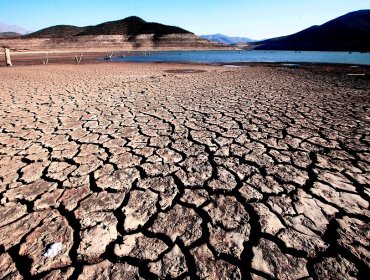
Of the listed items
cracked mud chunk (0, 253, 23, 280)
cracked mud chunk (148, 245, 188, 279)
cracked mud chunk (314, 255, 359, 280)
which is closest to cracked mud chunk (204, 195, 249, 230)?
cracked mud chunk (148, 245, 188, 279)

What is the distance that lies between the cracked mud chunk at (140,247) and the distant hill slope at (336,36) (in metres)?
82.4

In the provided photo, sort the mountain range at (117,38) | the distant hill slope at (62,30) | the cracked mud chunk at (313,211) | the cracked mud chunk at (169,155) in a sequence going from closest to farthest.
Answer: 1. the cracked mud chunk at (313,211)
2. the cracked mud chunk at (169,155)
3. the mountain range at (117,38)
4. the distant hill slope at (62,30)

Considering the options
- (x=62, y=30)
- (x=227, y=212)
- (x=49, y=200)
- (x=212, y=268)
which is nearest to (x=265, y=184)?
(x=227, y=212)

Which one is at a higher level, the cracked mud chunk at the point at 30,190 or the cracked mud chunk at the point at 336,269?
the cracked mud chunk at the point at 336,269

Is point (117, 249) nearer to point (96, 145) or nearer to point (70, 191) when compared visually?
point (70, 191)

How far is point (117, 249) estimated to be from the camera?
1.44 metres

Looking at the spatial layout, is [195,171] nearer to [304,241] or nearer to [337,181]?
[304,241]

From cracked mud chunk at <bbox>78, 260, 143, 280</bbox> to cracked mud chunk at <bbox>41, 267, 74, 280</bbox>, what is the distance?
0.22 feet

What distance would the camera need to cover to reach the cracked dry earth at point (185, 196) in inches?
53.1

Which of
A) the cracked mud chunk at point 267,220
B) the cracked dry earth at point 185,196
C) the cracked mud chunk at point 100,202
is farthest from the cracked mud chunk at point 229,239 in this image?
the cracked mud chunk at point 100,202

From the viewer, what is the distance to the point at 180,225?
5.35 ft

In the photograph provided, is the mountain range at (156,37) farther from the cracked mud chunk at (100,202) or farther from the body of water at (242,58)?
the cracked mud chunk at (100,202)

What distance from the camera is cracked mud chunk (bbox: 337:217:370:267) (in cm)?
139

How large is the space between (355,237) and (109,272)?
157 centimetres
